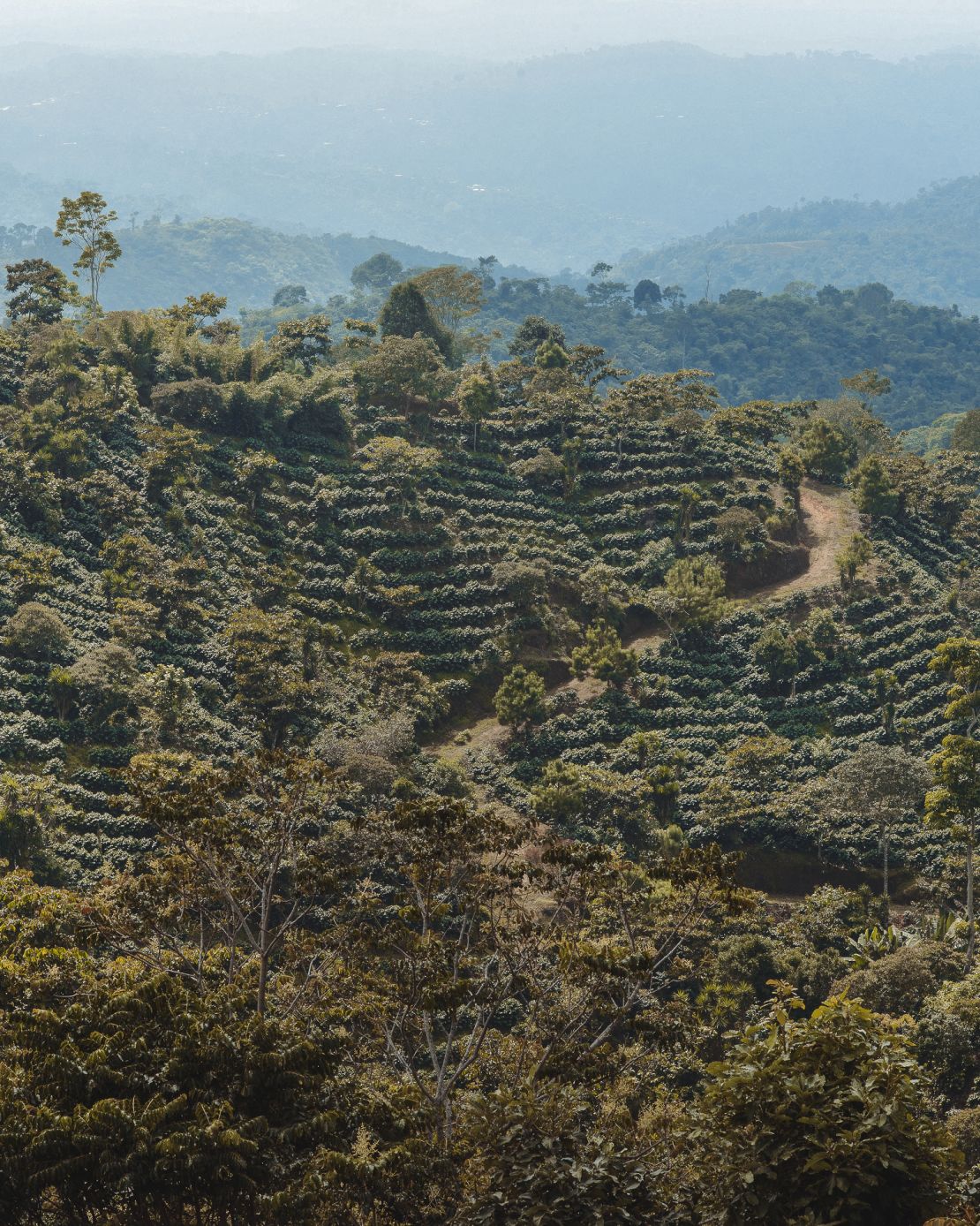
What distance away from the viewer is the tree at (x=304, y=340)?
73938 millimetres

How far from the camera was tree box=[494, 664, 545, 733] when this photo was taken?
48969mm

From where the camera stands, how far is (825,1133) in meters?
15.7

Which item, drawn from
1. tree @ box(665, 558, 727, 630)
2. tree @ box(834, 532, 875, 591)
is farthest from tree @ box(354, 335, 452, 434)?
tree @ box(834, 532, 875, 591)

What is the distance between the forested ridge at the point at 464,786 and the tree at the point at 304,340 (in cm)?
63

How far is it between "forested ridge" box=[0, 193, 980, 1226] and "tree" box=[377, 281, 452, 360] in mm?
193

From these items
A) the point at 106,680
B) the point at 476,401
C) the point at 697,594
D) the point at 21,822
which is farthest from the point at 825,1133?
the point at 476,401

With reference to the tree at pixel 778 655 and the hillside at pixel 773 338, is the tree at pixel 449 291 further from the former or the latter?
the hillside at pixel 773 338

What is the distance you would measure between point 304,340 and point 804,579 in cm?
3222

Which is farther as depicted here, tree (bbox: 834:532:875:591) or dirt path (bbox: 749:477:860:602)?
dirt path (bbox: 749:477:860:602)

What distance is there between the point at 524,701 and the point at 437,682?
14.8 ft

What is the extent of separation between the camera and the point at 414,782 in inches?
1724

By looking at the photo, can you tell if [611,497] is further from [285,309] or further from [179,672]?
[285,309]

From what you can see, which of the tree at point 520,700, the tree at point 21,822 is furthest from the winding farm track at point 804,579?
the tree at point 21,822

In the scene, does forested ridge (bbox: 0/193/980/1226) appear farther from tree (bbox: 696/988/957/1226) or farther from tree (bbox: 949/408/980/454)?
tree (bbox: 949/408/980/454)
